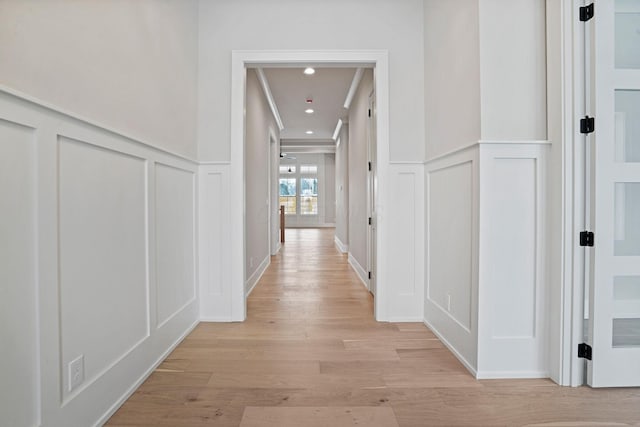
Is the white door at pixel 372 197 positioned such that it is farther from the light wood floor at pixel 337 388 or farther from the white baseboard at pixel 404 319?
the light wood floor at pixel 337 388

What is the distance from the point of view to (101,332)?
146 cm

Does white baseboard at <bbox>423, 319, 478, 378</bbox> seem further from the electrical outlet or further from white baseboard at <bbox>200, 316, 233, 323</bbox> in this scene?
the electrical outlet

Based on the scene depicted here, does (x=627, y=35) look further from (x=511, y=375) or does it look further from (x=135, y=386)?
(x=135, y=386)

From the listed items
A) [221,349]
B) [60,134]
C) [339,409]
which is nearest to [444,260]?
[339,409]

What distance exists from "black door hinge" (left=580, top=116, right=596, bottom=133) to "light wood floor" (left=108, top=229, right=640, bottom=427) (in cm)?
134

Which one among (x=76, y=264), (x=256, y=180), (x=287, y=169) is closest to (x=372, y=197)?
(x=256, y=180)

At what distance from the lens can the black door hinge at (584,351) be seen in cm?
174

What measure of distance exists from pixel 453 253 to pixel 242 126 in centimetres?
190

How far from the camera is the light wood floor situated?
1.50 m

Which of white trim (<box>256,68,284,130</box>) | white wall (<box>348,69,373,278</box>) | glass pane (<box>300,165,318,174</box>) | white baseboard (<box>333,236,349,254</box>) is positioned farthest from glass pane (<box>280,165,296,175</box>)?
white wall (<box>348,69,373,278</box>)

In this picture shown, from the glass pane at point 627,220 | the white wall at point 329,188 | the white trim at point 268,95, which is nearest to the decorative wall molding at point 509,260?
the glass pane at point 627,220

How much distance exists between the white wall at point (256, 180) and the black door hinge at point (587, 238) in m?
2.76

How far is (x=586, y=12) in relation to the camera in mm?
1705

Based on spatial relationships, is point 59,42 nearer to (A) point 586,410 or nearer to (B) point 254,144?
(A) point 586,410
